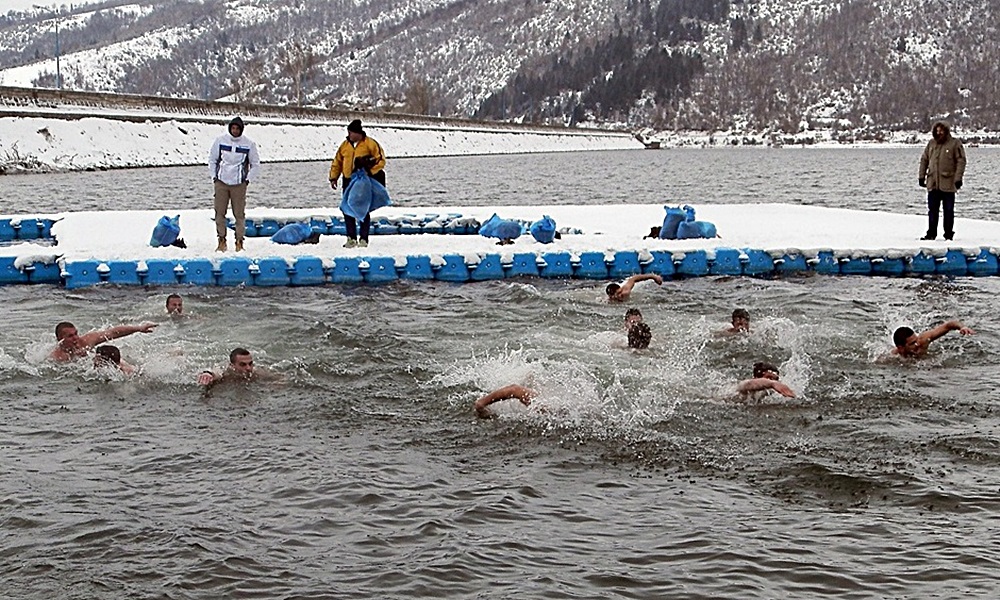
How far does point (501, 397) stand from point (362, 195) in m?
8.34

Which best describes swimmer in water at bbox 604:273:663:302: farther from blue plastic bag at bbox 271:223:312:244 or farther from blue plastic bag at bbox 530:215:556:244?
blue plastic bag at bbox 271:223:312:244

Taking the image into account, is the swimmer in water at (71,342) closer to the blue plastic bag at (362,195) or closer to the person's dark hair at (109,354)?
the person's dark hair at (109,354)

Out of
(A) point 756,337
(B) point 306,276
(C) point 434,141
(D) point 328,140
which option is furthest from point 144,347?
(C) point 434,141

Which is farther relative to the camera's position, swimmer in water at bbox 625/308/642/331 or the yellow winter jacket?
the yellow winter jacket

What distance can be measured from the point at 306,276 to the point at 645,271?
539 centimetres

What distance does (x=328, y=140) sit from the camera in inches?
3334

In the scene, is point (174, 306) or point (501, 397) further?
point (174, 306)

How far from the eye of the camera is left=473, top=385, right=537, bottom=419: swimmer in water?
33.0 feet

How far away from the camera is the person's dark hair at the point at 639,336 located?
12602 millimetres

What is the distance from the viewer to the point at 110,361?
11.7m

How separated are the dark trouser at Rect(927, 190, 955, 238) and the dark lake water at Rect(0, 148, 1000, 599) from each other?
3.25 meters

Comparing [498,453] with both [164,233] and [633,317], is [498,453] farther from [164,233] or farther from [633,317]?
[164,233]

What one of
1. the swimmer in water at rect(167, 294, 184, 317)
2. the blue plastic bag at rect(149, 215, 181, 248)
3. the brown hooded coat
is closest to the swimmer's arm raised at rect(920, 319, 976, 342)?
the brown hooded coat

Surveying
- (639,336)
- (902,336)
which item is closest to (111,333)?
(639,336)
